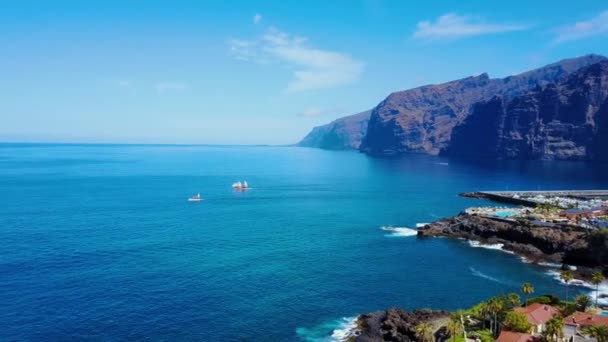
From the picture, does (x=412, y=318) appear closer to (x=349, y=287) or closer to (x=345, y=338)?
(x=345, y=338)

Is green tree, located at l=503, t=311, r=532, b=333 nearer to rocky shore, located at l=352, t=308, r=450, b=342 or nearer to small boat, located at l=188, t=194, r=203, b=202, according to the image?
rocky shore, located at l=352, t=308, r=450, b=342

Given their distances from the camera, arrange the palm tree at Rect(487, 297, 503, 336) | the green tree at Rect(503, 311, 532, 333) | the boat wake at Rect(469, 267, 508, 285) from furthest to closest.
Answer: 1. the boat wake at Rect(469, 267, 508, 285)
2. the palm tree at Rect(487, 297, 503, 336)
3. the green tree at Rect(503, 311, 532, 333)

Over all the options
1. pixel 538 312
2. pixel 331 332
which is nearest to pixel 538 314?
pixel 538 312

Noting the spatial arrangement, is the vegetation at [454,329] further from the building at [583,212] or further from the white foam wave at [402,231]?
the building at [583,212]

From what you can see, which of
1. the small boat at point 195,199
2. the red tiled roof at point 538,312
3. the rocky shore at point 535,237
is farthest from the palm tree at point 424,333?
the small boat at point 195,199

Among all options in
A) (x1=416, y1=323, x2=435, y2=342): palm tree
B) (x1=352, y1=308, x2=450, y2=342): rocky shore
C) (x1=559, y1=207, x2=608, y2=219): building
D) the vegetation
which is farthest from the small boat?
the vegetation
